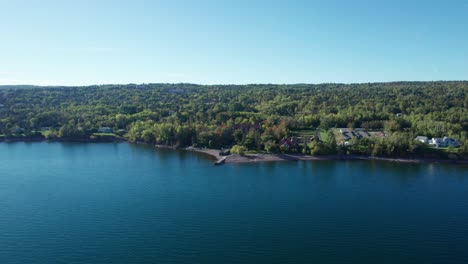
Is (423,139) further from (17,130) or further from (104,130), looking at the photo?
(17,130)

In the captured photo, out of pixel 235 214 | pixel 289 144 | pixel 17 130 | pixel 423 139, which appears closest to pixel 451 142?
pixel 423 139

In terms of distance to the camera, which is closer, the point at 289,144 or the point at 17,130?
the point at 289,144

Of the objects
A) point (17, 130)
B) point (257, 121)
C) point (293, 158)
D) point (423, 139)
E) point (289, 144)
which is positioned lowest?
point (293, 158)

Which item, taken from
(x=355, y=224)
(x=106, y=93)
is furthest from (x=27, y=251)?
(x=106, y=93)

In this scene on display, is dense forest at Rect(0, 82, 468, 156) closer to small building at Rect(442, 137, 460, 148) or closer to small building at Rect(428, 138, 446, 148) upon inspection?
small building at Rect(442, 137, 460, 148)

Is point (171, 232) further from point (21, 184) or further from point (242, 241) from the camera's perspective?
point (21, 184)

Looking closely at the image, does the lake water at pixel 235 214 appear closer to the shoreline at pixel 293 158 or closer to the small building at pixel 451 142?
the shoreline at pixel 293 158

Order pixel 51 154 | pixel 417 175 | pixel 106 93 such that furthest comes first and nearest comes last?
pixel 106 93 < pixel 51 154 < pixel 417 175

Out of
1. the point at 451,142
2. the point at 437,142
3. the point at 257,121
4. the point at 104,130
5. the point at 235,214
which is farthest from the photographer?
the point at 104,130
